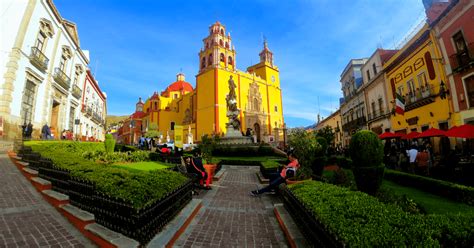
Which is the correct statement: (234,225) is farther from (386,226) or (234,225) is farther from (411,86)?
(411,86)

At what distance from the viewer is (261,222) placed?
464 centimetres

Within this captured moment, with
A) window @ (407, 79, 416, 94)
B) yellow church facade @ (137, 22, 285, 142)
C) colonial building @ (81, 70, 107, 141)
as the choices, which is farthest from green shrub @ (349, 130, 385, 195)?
yellow church facade @ (137, 22, 285, 142)

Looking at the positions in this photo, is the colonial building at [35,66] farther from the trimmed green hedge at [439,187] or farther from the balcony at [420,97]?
the balcony at [420,97]

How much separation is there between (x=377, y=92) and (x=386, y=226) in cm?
2591

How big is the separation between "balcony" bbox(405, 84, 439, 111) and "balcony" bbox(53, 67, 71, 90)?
2904cm

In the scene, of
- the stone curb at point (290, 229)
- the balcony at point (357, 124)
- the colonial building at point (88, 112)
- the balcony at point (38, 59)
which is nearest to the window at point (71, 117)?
the colonial building at point (88, 112)

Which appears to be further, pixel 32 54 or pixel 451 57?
pixel 32 54

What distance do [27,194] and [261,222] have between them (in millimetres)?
5736

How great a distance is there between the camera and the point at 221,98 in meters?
38.7

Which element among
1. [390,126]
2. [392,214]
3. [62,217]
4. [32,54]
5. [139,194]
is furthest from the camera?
[390,126]

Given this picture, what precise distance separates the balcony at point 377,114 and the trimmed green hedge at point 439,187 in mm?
15781

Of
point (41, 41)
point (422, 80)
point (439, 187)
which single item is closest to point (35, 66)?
point (41, 41)

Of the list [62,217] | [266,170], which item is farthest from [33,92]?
[266,170]

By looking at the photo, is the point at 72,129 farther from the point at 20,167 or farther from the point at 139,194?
the point at 139,194
